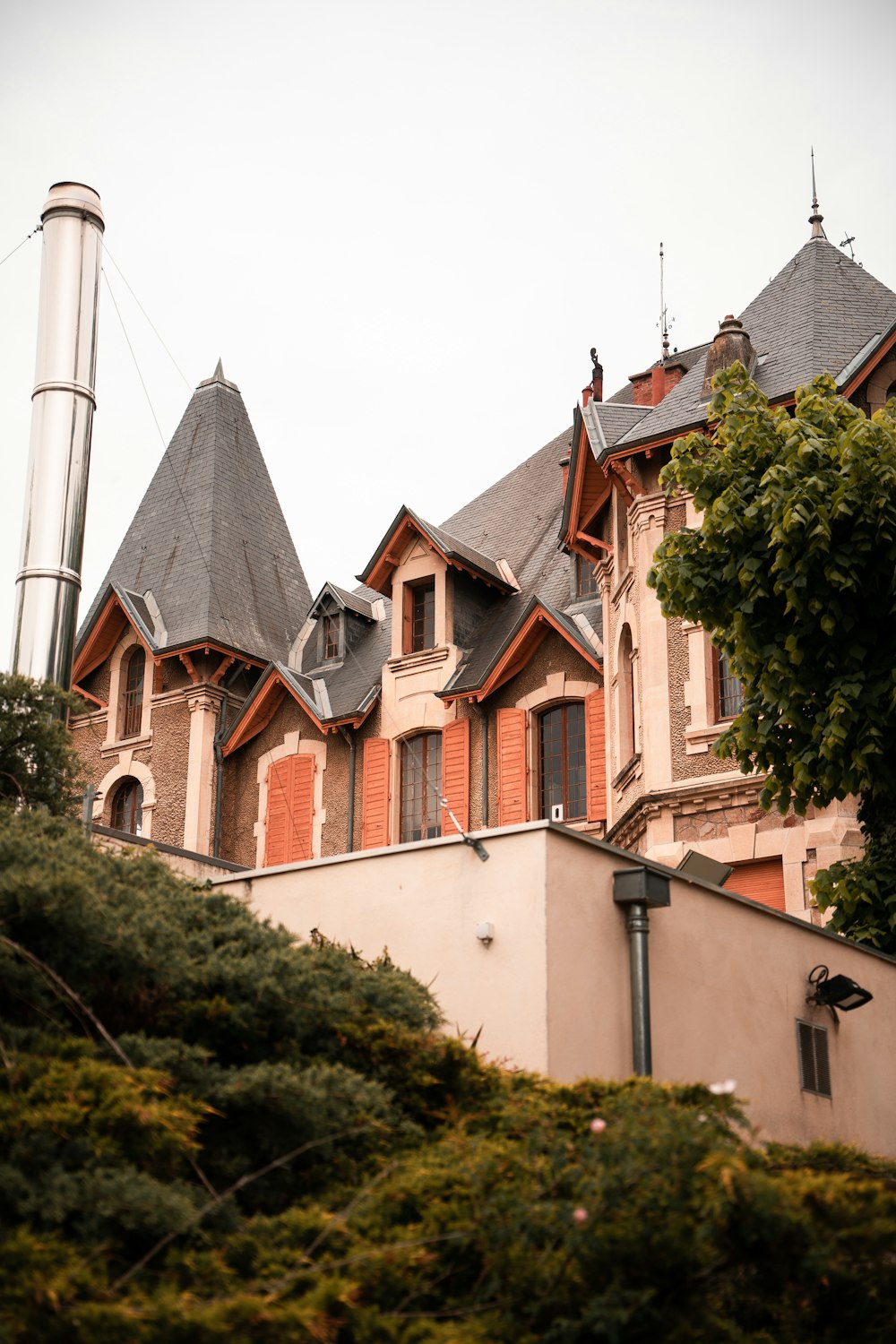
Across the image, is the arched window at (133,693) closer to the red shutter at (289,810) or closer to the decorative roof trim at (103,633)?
the decorative roof trim at (103,633)

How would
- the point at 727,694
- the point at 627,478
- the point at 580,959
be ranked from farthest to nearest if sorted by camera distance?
the point at 627,478, the point at 727,694, the point at 580,959

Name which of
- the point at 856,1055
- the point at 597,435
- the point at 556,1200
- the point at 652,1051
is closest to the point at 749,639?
the point at 856,1055

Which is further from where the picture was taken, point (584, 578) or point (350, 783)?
point (350, 783)

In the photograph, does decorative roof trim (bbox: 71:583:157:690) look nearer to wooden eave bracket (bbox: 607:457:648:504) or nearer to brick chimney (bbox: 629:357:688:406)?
brick chimney (bbox: 629:357:688:406)

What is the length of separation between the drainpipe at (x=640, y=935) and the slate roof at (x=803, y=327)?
38.9 feet

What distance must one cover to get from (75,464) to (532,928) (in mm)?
13063

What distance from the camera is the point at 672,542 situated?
53.5 ft

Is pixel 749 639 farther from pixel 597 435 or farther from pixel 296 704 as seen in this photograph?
pixel 296 704

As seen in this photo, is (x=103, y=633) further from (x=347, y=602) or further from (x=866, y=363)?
(x=866, y=363)

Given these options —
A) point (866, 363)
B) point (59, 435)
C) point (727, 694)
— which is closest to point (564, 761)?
point (727, 694)

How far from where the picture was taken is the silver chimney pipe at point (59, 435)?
20969 millimetres

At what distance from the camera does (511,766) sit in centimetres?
2622

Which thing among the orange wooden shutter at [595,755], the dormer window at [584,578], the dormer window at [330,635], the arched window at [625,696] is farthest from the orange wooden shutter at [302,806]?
the arched window at [625,696]

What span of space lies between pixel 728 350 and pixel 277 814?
11.9 metres
